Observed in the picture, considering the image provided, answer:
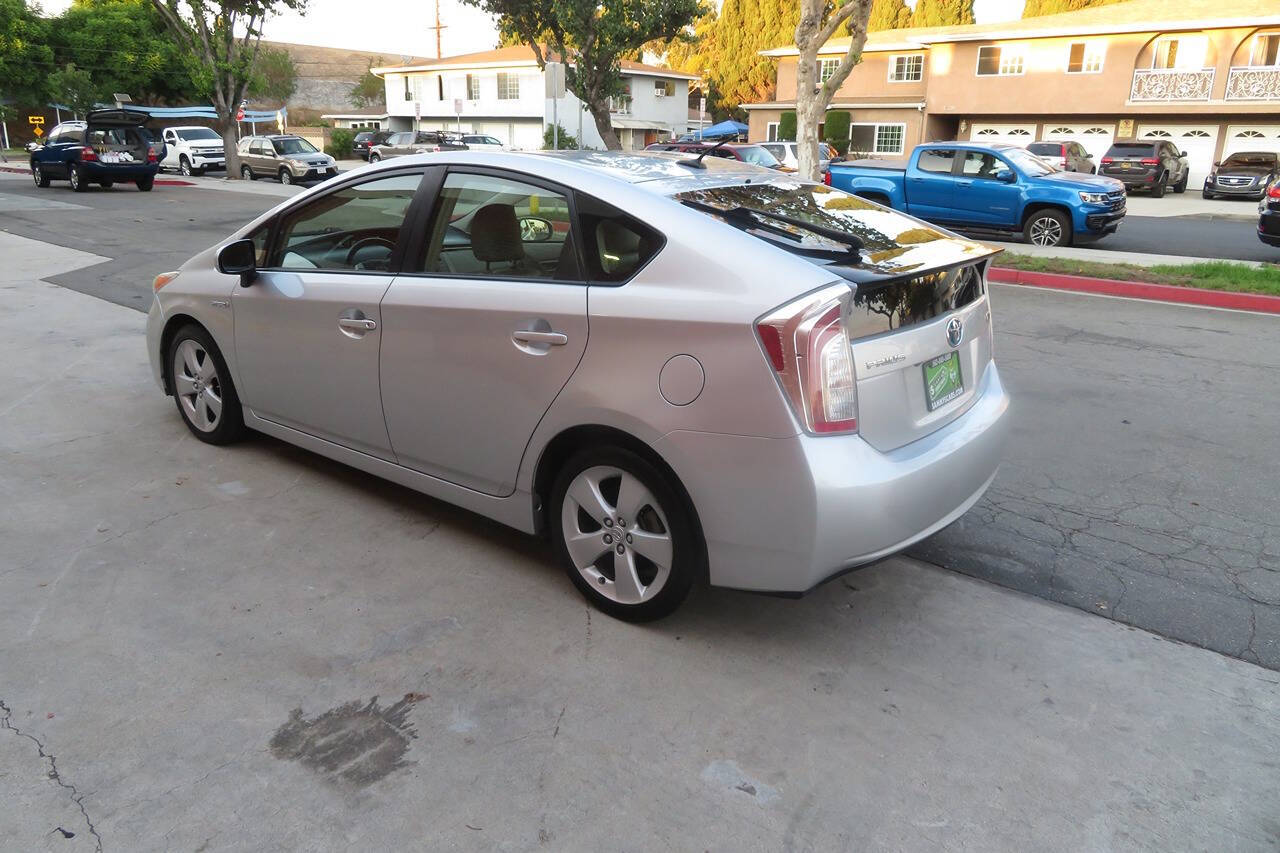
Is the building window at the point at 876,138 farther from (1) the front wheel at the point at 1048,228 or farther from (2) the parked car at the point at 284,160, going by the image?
(1) the front wheel at the point at 1048,228

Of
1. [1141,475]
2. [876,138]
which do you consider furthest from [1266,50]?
[1141,475]

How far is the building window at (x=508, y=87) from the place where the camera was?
5477 centimetres

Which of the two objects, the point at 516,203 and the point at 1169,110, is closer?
the point at 516,203

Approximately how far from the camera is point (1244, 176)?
2709cm

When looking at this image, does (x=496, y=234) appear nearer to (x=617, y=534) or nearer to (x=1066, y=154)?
(x=617, y=534)

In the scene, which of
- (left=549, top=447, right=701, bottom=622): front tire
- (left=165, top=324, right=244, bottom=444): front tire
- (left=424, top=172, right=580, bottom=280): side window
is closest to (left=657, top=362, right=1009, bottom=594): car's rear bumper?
(left=549, top=447, right=701, bottom=622): front tire

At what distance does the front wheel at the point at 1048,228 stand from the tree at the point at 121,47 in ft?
154

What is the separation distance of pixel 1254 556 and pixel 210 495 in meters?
4.77

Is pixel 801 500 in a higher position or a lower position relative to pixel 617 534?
higher

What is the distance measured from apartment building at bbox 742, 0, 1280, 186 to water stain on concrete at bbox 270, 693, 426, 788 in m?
37.6

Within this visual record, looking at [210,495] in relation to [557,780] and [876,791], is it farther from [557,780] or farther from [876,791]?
[876,791]

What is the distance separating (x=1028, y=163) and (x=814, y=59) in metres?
3.87

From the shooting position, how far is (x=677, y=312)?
3.00m

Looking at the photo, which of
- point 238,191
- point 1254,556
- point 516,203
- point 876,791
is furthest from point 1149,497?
point 238,191
